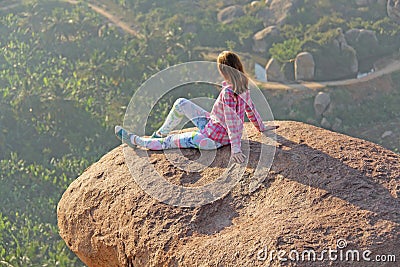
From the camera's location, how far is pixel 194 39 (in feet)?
67.7

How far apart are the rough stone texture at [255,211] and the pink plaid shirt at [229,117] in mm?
154

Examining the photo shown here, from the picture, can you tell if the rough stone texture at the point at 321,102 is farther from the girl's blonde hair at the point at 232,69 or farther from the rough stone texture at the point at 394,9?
the girl's blonde hair at the point at 232,69

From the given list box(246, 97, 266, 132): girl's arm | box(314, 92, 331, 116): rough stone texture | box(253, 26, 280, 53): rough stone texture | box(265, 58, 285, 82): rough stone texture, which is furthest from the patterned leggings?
box(253, 26, 280, 53): rough stone texture

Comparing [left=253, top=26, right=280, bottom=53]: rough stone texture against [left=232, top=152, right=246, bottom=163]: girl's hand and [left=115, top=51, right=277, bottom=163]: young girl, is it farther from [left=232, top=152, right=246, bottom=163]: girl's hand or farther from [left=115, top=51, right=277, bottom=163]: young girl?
[left=232, top=152, right=246, bottom=163]: girl's hand

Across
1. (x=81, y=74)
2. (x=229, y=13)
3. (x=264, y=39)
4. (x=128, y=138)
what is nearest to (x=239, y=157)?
(x=128, y=138)

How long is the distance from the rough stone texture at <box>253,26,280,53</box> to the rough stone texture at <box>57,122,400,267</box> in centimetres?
1537

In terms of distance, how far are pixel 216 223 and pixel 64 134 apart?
483 inches

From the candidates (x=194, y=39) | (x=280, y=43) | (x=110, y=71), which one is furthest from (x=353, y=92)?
(x=110, y=71)

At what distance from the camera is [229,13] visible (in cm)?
2328

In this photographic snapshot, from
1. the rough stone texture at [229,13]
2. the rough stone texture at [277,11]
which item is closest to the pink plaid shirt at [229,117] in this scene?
the rough stone texture at [277,11]

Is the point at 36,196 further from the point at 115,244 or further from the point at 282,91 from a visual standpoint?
the point at 115,244

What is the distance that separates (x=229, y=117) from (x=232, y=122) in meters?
0.05

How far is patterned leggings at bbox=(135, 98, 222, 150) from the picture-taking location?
5332 millimetres

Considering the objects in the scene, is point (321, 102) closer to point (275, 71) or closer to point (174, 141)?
point (275, 71)
